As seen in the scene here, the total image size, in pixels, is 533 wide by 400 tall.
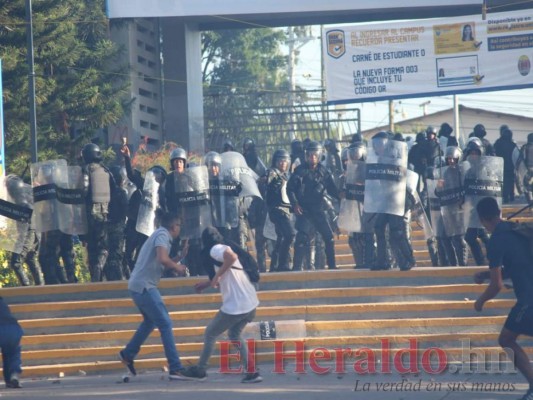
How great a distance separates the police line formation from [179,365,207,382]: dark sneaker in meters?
3.97

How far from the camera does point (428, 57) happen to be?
24719mm

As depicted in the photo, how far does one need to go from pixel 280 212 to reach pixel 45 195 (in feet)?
10.9

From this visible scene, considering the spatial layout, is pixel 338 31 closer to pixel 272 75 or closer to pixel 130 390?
pixel 130 390

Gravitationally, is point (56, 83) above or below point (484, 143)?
above

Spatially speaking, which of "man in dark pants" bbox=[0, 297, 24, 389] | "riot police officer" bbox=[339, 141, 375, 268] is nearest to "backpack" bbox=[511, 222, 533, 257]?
"man in dark pants" bbox=[0, 297, 24, 389]

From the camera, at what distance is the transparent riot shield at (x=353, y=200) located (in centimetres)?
1518

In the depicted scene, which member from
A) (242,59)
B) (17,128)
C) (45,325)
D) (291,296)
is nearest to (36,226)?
(45,325)

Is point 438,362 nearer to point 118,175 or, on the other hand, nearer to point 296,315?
point 296,315

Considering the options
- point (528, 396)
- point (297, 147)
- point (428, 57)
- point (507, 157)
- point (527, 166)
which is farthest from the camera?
point (428, 57)

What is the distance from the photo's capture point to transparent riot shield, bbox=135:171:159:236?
48.8ft

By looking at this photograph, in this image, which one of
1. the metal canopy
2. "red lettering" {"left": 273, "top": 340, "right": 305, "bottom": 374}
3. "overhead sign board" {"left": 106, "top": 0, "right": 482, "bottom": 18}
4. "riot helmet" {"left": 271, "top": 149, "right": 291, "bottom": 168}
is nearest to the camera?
"red lettering" {"left": 273, "top": 340, "right": 305, "bottom": 374}

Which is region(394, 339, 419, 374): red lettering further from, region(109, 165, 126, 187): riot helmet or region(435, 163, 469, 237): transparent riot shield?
region(109, 165, 126, 187): riot helmet

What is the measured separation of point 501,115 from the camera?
61.0 metres

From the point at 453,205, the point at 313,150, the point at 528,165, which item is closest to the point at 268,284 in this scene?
the point at 313,150
